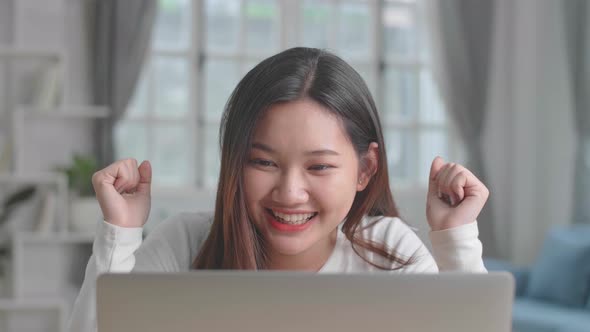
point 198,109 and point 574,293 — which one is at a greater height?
point 198,109

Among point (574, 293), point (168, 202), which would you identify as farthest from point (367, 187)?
point (168, 202)

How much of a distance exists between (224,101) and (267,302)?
4.94 m

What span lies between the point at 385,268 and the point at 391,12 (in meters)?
4.79

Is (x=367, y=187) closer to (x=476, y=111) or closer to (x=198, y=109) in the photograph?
(x=198, y=109)

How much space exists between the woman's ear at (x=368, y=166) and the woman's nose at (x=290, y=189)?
0.21 m

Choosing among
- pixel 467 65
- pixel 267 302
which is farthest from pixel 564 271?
pixel 267 302

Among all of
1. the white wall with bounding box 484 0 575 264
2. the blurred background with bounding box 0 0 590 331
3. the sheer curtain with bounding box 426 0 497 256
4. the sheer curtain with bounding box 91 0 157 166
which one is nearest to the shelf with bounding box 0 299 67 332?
the blurred background with bounding box 0 0 590 331

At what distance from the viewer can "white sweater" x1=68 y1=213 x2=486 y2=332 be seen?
1.44 m

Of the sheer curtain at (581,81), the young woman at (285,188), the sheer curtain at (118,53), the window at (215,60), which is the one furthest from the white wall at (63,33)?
the young woman at (285,188)

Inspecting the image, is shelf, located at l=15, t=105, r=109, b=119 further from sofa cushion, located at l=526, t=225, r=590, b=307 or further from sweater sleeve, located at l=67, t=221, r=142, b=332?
sweater sleeve, located at l=67, t=221, r=142, b=332

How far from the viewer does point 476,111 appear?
611 centimetres

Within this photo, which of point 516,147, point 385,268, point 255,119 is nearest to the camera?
point 255,119

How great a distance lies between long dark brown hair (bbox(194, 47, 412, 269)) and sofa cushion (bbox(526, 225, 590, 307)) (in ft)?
11.0

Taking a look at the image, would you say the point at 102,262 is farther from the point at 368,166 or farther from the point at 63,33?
the point at 63,33
